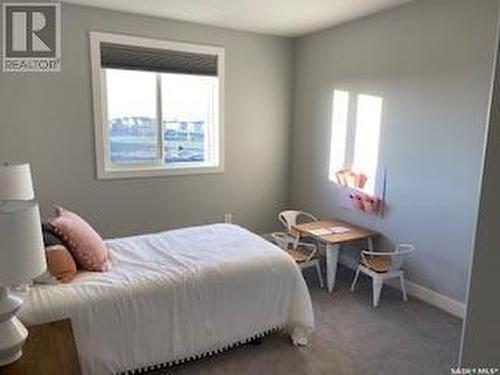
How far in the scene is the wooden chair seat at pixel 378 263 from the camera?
3.15m

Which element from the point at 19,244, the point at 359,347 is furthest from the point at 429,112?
the point at 19,244

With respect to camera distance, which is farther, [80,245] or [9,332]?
[80,245]

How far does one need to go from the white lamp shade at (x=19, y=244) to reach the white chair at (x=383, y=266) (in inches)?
102

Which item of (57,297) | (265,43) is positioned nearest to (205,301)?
(57,297)

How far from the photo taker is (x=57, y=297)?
1938mm

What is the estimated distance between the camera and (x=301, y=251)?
361cm

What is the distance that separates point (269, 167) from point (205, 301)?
2.68 metres

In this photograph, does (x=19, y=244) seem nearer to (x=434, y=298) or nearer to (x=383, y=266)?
(x=383, y=266)

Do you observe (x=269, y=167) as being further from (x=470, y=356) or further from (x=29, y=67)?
(x=470, y=356)

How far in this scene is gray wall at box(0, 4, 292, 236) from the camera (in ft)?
11.0

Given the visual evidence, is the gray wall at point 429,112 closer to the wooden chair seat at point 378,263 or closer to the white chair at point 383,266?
the white chair at point 383,266

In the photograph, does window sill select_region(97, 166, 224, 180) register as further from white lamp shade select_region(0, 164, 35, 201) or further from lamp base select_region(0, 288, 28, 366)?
lamp base select_region(0, 288, 28, 366)

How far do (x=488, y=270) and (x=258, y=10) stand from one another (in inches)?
129

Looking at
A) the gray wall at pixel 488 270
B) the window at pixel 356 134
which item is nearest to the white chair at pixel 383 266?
the window at pixel 356 134
